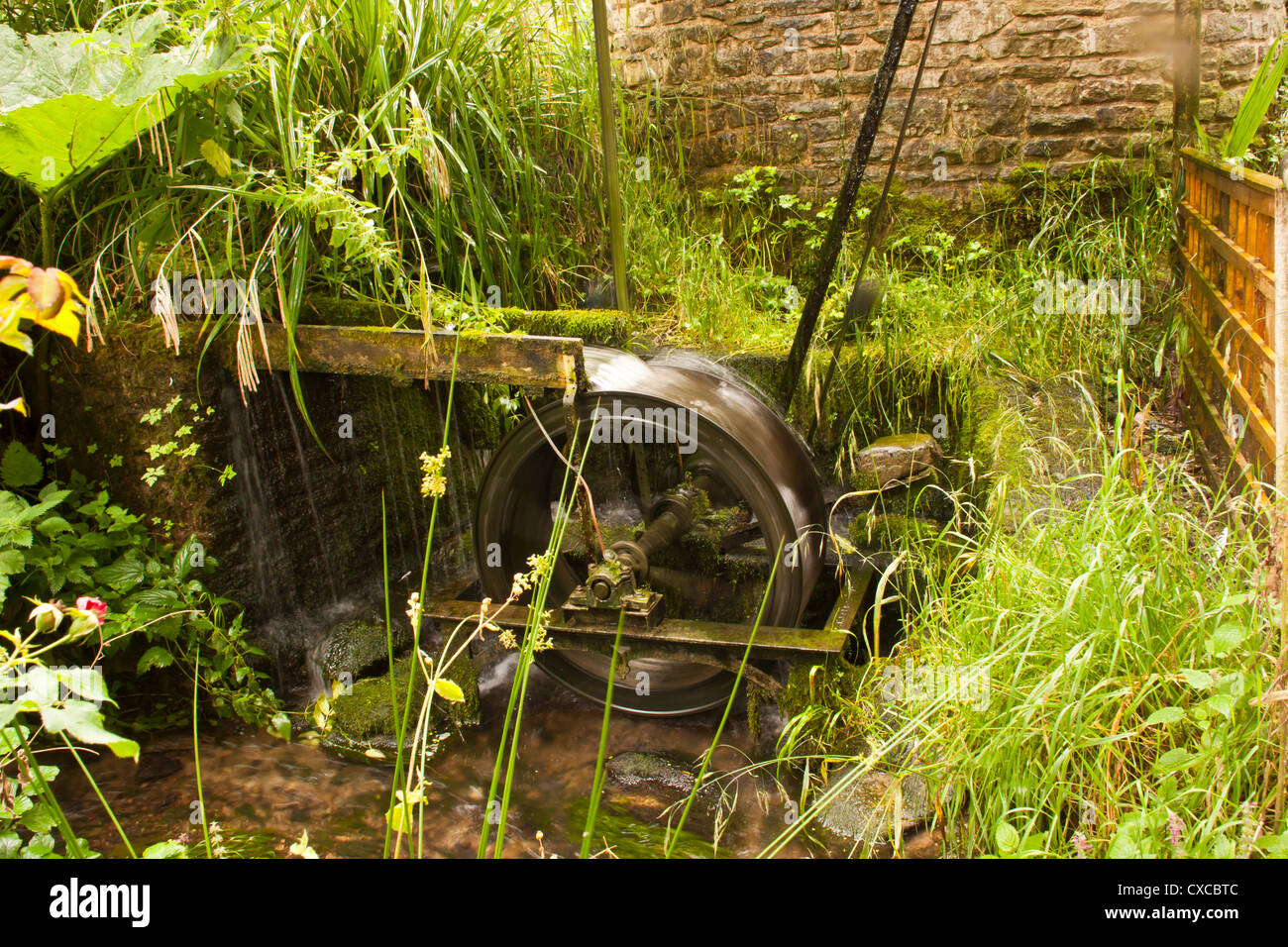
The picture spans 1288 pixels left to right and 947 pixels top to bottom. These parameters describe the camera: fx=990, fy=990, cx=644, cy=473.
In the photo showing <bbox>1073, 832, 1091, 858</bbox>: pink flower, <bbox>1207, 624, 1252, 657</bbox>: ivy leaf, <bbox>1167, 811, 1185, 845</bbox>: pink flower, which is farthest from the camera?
<bbox>1207, 624, 1252, 657</bbox>: ivy leaf

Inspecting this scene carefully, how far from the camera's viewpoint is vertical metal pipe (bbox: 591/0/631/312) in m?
3.75

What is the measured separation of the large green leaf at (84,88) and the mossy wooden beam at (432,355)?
75cm

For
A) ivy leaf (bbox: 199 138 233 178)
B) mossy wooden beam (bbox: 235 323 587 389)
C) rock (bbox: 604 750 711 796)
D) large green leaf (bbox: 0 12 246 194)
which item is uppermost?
large green leaf (bbox: 0 12 246 194)

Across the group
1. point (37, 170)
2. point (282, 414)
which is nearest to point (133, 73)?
point (37, 170)

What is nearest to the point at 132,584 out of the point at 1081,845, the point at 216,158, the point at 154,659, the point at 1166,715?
the point at 154,659

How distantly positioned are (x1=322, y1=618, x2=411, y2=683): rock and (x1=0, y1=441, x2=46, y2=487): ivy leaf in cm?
123

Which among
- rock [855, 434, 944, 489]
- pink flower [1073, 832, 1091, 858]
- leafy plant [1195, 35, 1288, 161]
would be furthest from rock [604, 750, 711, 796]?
leafy plant [1195, 35, 1288, 161]

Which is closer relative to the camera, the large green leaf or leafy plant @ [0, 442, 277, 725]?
the large green leaf

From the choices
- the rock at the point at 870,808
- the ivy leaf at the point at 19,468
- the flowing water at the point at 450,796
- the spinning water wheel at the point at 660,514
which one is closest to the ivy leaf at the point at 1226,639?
the rock at the point at 870,808

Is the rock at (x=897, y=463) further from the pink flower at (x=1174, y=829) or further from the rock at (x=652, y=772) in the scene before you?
the pink flower at (x=1174, y=829)

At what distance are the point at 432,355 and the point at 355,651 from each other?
1.39 meters

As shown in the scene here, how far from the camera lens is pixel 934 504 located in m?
4.05

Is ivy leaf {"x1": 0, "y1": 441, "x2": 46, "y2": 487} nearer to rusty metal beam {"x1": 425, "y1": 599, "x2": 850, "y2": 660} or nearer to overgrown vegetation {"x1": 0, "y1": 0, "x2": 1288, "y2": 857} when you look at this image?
overgrown vegetation {"x1": 0, "y1": 0, "x2": 1288, "y2": 857}
